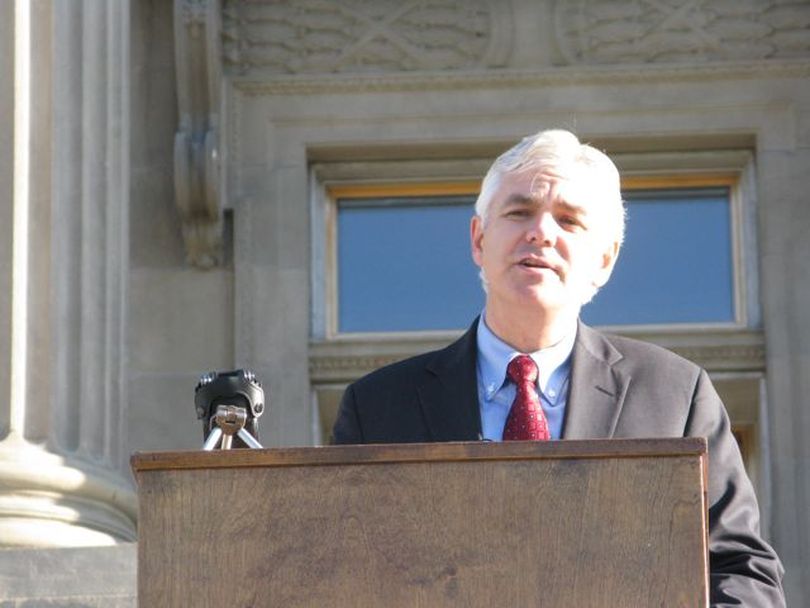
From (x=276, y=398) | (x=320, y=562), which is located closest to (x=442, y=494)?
(x=320, y=562)

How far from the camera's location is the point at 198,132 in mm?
11328

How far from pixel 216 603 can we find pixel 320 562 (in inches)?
8.3

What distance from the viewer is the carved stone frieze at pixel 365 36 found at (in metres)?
11.7

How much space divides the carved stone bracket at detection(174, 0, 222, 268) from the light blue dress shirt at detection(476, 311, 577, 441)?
5.03 meters

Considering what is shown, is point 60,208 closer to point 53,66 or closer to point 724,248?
point 53,66

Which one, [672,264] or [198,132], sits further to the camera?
[672,264]

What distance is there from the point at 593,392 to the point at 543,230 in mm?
393

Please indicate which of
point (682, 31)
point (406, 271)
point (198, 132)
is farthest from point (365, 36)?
point (682, 31)

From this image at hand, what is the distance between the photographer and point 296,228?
37.7 feet

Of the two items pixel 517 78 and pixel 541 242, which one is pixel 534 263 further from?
pixel 517 78

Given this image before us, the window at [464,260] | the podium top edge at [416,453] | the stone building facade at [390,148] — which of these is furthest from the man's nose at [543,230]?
the window at [464,260]

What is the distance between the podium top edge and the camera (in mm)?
5082

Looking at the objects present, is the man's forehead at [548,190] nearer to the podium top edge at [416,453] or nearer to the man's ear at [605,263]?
the man's ear at [605,263]

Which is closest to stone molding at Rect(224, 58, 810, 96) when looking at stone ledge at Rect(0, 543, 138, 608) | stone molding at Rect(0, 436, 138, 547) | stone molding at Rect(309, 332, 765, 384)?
stone molding at Rect(309, 332, 765, 384)
